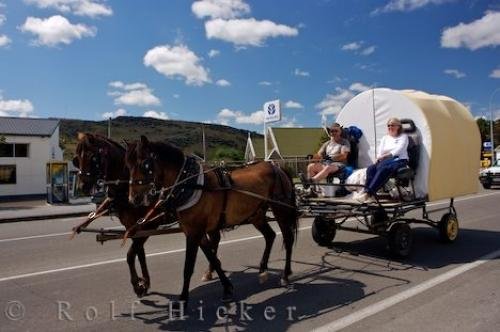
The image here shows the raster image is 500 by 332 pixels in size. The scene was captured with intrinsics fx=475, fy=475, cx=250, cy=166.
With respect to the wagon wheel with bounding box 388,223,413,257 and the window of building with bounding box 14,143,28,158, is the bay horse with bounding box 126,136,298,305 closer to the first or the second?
the wagon wheel with bounding box 388,223,413,257

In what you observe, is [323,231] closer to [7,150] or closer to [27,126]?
[7,150]

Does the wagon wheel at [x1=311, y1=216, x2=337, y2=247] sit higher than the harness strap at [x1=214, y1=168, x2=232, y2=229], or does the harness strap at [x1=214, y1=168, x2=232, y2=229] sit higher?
the harness strap at [x1=214, y1=168, x2=232, y2=229]

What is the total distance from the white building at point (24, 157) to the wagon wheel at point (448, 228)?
29098 millimetres

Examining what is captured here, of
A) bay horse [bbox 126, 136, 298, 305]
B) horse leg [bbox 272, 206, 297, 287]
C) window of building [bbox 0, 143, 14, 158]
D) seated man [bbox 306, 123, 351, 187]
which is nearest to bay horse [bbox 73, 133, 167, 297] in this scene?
bay horse [bbox 126, 136, 298, 305]

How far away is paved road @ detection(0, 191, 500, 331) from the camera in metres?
5.15

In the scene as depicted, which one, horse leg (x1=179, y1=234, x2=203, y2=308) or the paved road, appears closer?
the paved road

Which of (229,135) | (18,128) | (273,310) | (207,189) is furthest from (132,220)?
(229,135)

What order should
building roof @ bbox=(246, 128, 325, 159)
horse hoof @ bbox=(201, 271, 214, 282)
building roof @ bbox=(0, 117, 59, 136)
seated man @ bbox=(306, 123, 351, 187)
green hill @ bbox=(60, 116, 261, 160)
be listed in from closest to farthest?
horse hoof @ bbox=(201, 271, 214, 282)
seated man @ bbox=(306, 123, 351, 187)
building roof @ bbox=(0, 117, 59, 136)
building roof @ bbox=(246, 128, 325, 159)
green hill @ bbox=(60, 116, 261, 160)

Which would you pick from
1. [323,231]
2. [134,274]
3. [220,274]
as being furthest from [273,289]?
[323,231]

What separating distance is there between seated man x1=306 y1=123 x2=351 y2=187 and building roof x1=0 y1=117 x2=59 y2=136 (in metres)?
29.0

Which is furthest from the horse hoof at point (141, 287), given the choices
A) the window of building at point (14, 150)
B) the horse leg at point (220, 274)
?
the window of building at point (14, 150)

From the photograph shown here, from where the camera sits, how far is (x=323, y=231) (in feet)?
30.5

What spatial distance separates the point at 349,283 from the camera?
21.7ft

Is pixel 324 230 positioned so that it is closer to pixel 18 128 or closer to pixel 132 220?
pixel 132 220
